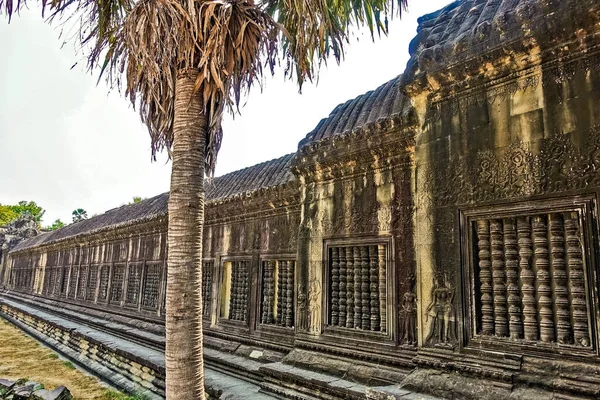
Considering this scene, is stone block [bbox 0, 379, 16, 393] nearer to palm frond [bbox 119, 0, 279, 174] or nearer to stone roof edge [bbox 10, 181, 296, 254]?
stone roof edge [bbox 10, 181, 296, 254]

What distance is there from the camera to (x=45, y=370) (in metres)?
10.6

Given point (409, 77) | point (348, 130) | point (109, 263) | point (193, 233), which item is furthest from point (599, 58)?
point (109, 263)

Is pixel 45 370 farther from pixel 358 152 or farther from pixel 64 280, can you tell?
pixel 358 152

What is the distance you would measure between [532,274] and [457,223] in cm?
83

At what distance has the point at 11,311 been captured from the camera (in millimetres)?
20906

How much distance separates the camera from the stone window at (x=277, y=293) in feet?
23.5

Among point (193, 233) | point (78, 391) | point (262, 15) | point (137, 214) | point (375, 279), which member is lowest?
point (78, 391)

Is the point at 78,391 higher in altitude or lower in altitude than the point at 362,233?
lower

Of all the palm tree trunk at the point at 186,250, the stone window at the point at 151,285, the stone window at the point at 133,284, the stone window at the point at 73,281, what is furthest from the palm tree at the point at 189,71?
the stone window at the point at 73,281

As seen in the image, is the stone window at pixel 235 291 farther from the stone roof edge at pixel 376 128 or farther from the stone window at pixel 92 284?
the stone window at pixel 92 284

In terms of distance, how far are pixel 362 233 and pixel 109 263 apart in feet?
40.4

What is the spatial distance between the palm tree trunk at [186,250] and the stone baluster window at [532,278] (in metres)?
2.85

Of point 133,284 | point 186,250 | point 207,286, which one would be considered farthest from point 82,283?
point 186,250

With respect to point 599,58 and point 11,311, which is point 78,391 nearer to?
point 599,58
